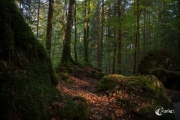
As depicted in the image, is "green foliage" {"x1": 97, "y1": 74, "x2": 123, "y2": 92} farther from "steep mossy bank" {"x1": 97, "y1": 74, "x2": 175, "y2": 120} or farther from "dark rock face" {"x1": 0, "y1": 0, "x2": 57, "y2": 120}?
"dark rock face" {"x1": 0, "y1": 0, "x2": 57, "y2": 120}

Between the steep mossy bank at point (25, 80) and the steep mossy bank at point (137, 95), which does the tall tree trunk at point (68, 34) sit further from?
the steep mossy bank at point (25, 80)

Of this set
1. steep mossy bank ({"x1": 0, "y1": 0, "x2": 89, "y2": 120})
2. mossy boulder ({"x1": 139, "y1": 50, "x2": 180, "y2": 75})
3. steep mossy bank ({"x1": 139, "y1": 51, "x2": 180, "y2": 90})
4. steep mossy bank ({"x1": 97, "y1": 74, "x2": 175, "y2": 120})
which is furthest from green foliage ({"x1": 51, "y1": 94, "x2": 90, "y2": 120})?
mossy boulder ({"x1": 139, "y1": 50, "x2": 180, "y2": 75})

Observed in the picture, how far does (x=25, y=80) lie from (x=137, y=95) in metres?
4.41

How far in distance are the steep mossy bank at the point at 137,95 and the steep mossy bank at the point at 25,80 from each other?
1.99m

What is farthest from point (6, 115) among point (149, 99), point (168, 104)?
point (168, 104)

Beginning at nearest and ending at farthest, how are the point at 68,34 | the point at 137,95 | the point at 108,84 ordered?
the point at 137,95
the point at 108,84
the point at 68,34

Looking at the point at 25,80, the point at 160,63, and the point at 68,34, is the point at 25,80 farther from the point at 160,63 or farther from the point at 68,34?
the point at 160,63

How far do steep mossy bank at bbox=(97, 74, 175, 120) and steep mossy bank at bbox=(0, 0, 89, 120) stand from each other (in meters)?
1.99

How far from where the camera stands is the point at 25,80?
383 centimetres

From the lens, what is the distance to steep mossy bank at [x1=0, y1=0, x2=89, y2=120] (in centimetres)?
338

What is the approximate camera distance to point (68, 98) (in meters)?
4.69

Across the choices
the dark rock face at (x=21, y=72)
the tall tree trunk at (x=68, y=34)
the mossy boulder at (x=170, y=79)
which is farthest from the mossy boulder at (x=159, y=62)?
the dark rock face at (x=21, y=72)

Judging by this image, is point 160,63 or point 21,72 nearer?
point 21,72

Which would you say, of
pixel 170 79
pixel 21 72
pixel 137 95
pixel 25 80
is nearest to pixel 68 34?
pixel 137 95
